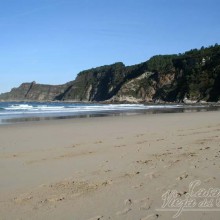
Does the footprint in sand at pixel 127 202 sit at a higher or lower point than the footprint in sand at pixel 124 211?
higher

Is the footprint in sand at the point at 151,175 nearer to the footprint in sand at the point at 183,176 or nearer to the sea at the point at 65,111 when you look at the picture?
the footprint in sand at the point at 183,176

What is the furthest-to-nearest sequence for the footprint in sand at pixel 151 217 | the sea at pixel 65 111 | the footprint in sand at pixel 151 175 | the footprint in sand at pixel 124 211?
1. the sea at pixel 65 111
2. the footprint in sand at pixel 151 175
3. the footprint in sand at pixel 124 211
4. the footprint in sand at pixel 151 217

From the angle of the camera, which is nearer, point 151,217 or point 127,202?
point 151,217

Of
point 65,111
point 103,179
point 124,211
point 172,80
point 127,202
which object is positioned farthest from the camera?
point 172,80

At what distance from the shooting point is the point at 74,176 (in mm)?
5773

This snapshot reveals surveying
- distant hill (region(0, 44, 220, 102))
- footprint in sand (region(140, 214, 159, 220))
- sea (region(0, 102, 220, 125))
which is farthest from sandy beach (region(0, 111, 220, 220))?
distant hill (region(0, 44, 220, 102))

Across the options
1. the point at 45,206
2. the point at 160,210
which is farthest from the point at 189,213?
the point at 45,206

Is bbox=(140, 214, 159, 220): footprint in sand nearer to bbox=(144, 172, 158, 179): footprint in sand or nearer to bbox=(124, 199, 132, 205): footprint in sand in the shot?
bbox=(124, 199, 132, 205): footprint in sand

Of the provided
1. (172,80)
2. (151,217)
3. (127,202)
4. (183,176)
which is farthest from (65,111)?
(172,80)

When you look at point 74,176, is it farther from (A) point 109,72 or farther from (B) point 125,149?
(A) point 109,72

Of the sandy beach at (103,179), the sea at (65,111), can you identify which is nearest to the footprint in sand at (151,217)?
the sandy beach at (103,179)

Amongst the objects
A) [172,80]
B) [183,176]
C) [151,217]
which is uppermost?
[172,80]

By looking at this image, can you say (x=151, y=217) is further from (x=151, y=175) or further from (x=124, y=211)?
(x=151, y=175)

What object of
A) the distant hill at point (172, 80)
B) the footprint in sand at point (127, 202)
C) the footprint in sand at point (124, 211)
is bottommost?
the footprint in sand at point (124, 211)
